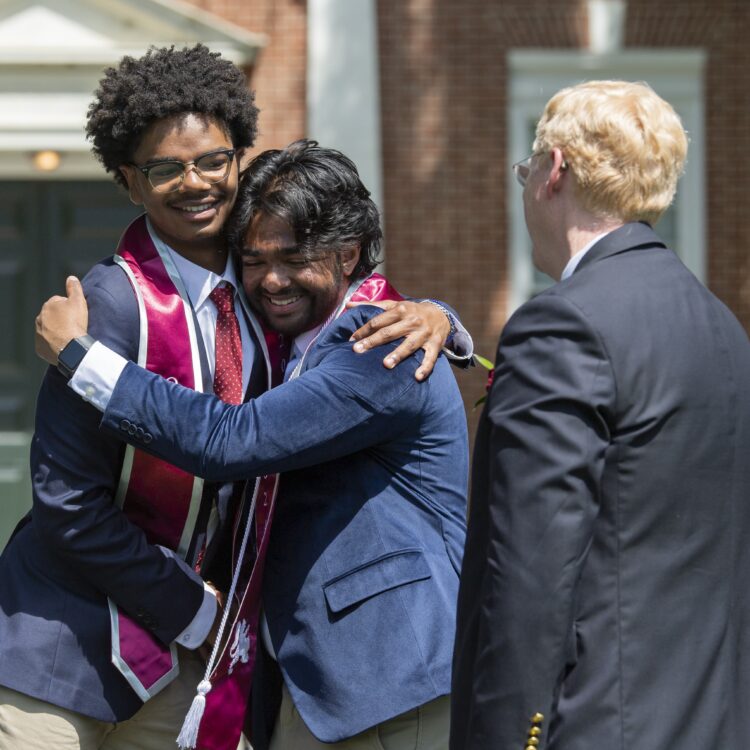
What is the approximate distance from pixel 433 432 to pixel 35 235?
555 cm

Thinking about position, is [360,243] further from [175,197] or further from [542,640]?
[542,640]

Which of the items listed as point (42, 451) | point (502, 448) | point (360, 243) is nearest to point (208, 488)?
point (42, 451)

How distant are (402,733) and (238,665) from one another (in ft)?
1.30

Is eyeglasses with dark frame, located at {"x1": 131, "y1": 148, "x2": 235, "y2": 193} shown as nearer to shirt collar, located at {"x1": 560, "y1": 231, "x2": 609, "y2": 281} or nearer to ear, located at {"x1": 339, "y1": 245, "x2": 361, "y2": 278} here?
ear, located at {"x1": 339, "y1": 245, "x2": 361, "y2": 278}

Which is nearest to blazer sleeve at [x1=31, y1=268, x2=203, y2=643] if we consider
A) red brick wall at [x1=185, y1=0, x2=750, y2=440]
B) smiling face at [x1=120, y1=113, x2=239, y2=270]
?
smiling face at [x1=120, y1=113, x2=239, y2=270]

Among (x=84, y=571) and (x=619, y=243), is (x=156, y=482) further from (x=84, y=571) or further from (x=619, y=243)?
(x=619, y=243)

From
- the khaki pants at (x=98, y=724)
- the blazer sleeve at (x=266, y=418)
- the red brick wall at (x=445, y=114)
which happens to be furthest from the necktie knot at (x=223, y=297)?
the red brick wall at (x=445, y=114)

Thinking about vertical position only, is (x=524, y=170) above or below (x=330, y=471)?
above

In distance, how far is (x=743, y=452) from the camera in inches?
92.5

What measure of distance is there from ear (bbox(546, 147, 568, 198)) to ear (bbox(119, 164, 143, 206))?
1063mm

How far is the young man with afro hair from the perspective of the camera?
279 cm

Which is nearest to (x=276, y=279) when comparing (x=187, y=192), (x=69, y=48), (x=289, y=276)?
(x=289, y=276)

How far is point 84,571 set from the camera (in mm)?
2793

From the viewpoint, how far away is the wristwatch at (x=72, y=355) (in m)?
2.70
